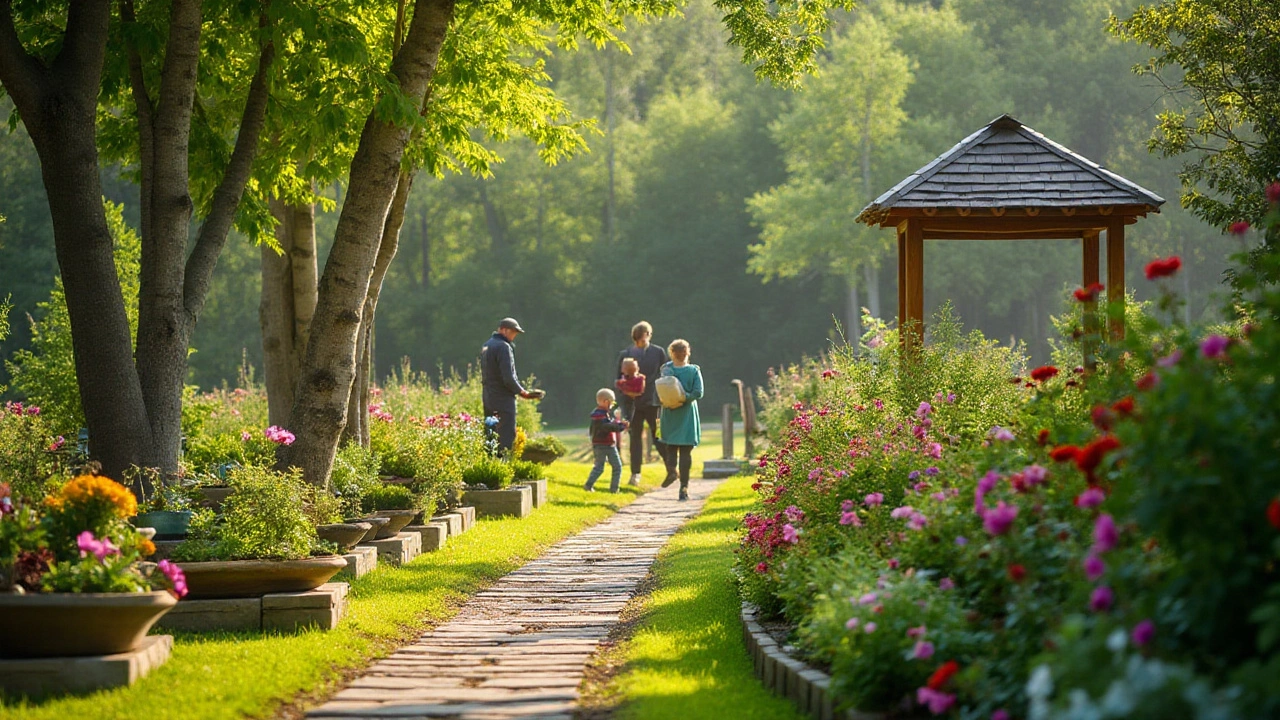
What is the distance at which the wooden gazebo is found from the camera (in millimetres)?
10547

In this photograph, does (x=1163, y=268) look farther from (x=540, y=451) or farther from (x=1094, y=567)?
(x=540, y=451)

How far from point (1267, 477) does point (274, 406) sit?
11.2 meters

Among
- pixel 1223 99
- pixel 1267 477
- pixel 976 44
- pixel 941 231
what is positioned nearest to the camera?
pixel 1267 477

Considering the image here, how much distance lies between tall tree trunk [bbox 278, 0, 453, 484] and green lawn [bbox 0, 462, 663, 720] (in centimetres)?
110

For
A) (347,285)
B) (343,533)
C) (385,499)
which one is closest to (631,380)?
(385,499)

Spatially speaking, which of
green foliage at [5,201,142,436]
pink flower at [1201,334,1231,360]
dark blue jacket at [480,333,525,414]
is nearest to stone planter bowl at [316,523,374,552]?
dark blue jacket at [480,333,525,414]

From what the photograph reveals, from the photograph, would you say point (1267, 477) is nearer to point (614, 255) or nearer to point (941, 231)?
point (941, 231)

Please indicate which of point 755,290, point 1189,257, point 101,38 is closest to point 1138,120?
point 1189,257

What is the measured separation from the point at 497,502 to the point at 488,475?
1.51ft

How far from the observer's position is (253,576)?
7.05 meters

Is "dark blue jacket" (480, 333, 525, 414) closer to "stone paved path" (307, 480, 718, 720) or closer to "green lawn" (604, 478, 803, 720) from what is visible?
"stone paved path" (307, 480, 718, 720)

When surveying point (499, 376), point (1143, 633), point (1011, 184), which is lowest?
point (1143, 633)

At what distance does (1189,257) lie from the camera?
168ft

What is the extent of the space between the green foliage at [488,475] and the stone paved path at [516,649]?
219 centimetres
